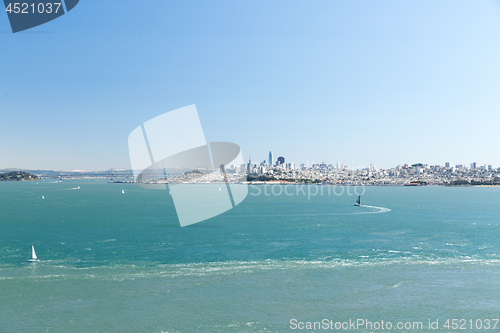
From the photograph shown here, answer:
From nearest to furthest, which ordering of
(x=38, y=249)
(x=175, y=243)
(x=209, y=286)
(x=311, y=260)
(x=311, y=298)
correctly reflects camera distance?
1. (x=311, y=298)
2. (x=209, y=286)
3. (x=311, y=260)
4. (x=38, y=249)
5. (x=175, y=243)

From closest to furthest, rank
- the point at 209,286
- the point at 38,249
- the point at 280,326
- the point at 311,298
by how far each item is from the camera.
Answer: the point at 280,326, the point at 311,298, the point at 209,286, the point at 38,249

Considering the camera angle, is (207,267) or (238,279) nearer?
(238,279)

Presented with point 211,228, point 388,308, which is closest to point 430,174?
point 211,228

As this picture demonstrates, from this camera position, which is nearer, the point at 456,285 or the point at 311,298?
the point at 311,298

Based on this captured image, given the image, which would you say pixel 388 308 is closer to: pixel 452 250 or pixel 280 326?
pixel 280 326

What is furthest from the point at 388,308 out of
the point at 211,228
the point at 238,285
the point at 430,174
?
the point at 430,174

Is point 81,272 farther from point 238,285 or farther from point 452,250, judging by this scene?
point 452,250

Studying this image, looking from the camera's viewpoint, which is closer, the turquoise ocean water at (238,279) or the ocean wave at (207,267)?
the turquoise ocean water at (238,279)

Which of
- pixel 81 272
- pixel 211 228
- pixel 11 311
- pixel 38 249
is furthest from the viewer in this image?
pixel 211 228

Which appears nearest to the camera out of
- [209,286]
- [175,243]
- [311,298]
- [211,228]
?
[311,298]

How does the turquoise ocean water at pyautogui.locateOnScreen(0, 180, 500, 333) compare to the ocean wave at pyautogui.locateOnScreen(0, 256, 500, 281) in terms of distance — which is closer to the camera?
the turquoise ocean water at pyautogui.locateOnScreen(0, 180, 500, 333)
